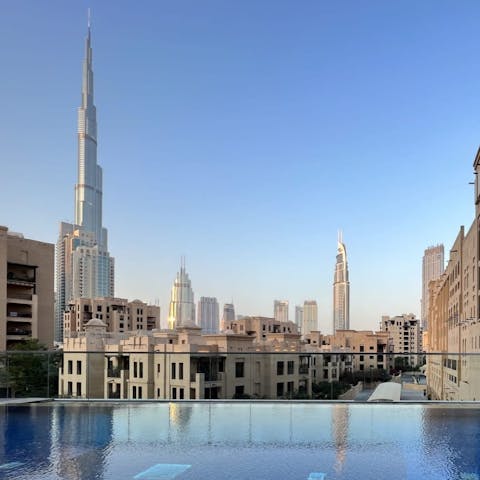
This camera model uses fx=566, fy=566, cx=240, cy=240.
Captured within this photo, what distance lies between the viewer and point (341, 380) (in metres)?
11.6

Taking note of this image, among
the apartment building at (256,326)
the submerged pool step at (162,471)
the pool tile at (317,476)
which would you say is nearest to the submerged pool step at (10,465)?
the submerged pool step at (162,471)

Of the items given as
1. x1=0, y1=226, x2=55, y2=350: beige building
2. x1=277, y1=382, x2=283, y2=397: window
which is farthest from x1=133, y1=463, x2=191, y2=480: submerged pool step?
x1=0, y1=226, x2=55, y2=350: beige building

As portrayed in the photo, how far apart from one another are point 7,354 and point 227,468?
7582 mm

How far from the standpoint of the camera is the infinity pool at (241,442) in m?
6.15

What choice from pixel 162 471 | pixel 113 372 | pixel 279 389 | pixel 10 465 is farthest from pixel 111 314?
pixel 162 471

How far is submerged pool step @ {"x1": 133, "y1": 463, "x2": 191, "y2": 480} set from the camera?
19.4 ft

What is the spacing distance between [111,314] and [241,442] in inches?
3919

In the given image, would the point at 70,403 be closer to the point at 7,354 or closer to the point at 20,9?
the point at 7,354

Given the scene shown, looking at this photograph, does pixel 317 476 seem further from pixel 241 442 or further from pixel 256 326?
pixel 256 326

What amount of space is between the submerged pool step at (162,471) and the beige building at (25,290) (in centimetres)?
5610

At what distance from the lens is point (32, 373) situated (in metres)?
12.3

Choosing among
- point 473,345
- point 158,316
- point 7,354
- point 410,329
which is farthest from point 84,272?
point 7,354

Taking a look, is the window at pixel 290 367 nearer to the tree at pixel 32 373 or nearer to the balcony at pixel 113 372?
the balcony at pixel 113 372

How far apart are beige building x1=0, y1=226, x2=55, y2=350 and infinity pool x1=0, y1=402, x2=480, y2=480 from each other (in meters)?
52.3
